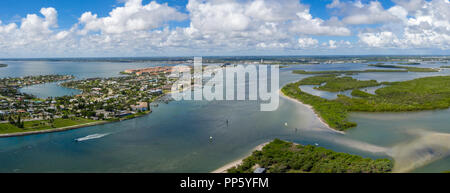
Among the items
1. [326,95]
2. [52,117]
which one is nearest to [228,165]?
[52,117]

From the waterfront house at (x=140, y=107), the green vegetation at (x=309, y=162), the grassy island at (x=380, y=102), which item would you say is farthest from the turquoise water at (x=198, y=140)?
the waterfront house at (x=140, y=107)

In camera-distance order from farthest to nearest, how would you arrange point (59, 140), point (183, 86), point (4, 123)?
point (183, 86), point (4, 123), point (59, 140)

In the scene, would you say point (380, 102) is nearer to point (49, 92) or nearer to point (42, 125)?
point (42, 125)

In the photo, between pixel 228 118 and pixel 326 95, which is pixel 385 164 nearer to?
pixel 228 118

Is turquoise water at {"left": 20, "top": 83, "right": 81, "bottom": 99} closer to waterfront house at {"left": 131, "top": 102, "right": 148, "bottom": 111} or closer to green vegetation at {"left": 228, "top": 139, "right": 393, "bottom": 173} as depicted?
waterfront house at {"left": 131, "top": 102, "right": 148, "bottom": 111}

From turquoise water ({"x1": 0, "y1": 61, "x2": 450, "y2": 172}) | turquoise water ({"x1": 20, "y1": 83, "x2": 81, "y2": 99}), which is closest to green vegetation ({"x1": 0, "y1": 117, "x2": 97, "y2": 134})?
turquoise water ({"x1": 0, "y1": 61, "x2": 450, "y2": 172})
